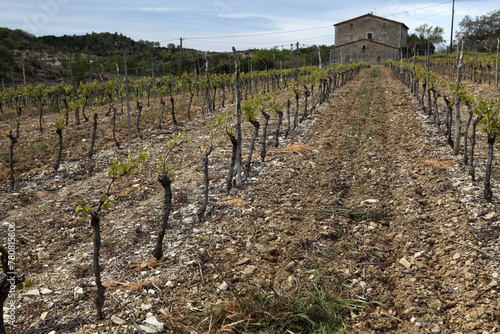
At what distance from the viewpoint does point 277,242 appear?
20.5 feet

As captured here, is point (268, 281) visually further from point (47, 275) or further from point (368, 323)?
point (47, 275)

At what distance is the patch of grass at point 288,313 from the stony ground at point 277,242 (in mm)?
53

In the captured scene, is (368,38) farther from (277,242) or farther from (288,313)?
(288,313)

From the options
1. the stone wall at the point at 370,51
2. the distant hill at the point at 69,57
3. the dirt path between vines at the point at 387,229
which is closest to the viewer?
the dirt path between vines at the point at 387,229

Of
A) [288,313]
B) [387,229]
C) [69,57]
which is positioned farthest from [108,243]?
[69,57]

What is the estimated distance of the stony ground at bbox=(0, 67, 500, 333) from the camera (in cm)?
458

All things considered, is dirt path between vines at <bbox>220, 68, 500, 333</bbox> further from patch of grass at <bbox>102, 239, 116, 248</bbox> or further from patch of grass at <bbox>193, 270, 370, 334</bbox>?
patch of grass at <bbox>102, 239, 116, 248</bbox>

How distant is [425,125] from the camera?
1415cm

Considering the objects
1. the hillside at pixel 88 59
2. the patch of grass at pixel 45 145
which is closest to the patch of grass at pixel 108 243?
the patch of grass at pixel 45 145

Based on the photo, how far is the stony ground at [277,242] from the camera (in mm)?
4578

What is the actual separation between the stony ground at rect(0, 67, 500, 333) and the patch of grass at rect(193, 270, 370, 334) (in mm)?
53

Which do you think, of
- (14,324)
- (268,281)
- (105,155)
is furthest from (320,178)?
(105,155)

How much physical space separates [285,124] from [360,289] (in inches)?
458

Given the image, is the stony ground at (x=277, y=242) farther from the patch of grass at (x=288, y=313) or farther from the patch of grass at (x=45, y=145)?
the patch of grass at (x=45, y=145)
